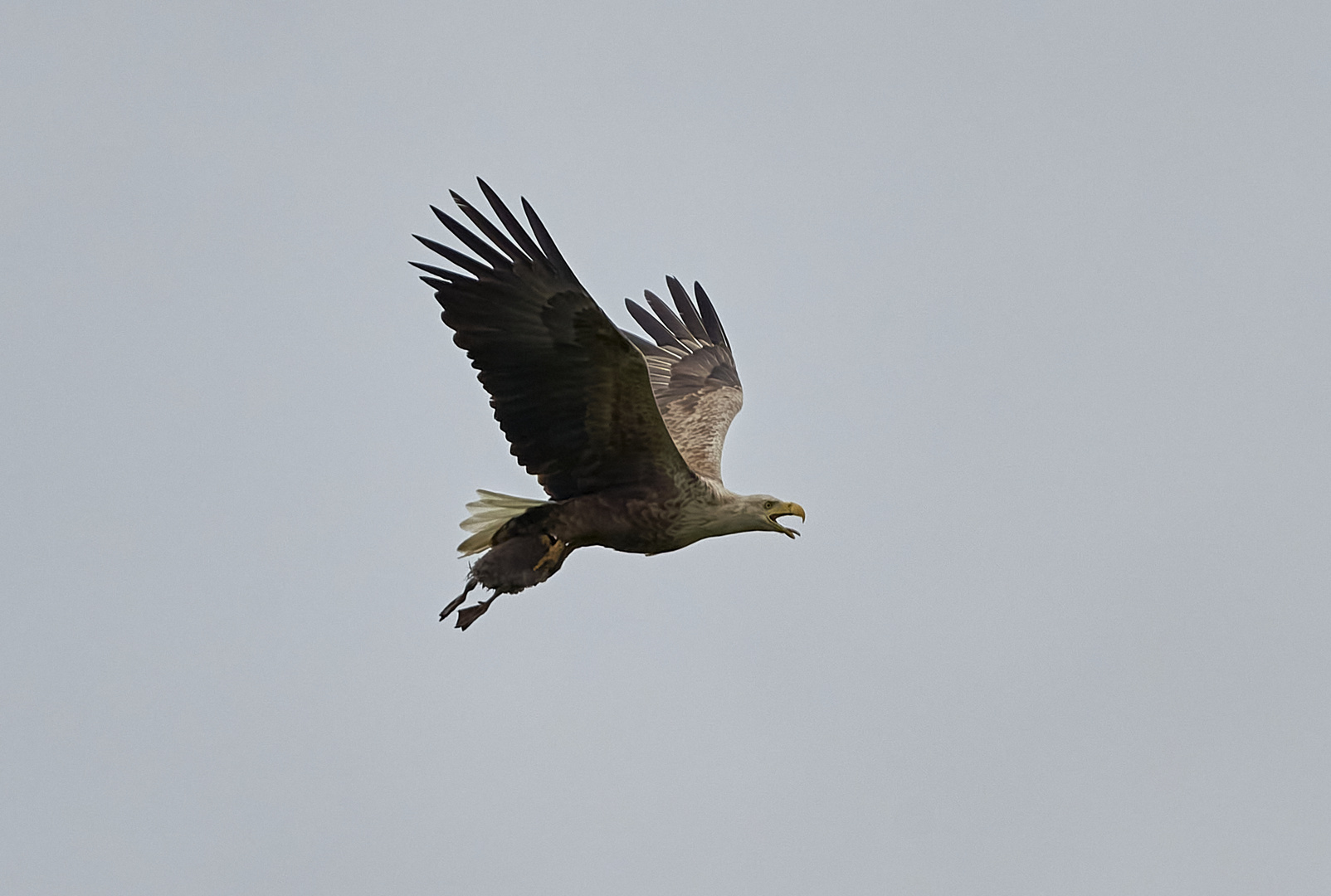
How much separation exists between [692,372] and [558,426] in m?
3.00

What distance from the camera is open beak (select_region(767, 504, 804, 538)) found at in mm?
9039

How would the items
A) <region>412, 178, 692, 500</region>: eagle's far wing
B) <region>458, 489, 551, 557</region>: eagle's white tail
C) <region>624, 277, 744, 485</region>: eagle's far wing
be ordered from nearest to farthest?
<region>412, 178, 692, 500</region>: eagle's far wing, <region>458, 489, 551, 557</region>: eagle's white tail, <region>624, 277, 744, 485</region>: eagle's far wing

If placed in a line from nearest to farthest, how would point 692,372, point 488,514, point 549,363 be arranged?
point 549,363, point 488,514, point 692,372

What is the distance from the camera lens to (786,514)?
9086 millimetres

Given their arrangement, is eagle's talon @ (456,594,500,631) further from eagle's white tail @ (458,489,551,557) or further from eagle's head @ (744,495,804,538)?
eagle's head @ (744,495,804,538)

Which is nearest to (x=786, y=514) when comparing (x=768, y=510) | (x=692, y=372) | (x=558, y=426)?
(x=768, y=510)

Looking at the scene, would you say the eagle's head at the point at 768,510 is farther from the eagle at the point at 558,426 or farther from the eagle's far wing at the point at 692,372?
the eagle's far wing at the point at 692,372

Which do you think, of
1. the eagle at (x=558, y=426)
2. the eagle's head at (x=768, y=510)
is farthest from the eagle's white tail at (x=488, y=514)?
the eagle's head at (x=768, y=510)

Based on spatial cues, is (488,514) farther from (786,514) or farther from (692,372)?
(692,372)

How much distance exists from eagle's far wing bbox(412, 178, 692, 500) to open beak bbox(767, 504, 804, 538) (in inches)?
27.9

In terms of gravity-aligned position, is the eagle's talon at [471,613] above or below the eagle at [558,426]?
below

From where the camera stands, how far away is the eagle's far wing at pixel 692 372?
33.8 feet

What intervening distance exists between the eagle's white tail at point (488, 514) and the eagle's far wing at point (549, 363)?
37cm

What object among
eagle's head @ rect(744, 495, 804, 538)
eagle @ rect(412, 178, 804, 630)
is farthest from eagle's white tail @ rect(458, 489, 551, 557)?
eagle's head @ rect(744, 495, 804, 538)
